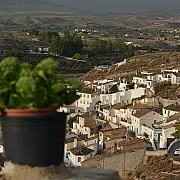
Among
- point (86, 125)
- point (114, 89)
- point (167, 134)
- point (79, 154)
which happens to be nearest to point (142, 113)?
point (86, 125)

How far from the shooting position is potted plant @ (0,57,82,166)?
9.52 ft

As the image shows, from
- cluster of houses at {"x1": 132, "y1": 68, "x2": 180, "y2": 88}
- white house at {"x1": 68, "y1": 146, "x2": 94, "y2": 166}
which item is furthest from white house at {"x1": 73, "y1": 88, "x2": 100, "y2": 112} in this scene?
white house at {"x1": 68, "y1": 146, "x2": 94, "y2": 166}

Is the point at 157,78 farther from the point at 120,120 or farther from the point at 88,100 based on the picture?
the point at 120,120

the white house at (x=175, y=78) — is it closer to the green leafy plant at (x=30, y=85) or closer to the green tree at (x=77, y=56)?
the green leafy plant at (x=30, y=85)

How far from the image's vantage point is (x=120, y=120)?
25719mm

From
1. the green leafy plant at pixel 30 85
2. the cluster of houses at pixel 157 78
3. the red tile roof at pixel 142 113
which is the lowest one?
the red tile roof at pixel 142 113

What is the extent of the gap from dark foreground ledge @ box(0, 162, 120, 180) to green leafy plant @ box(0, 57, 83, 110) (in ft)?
1.24

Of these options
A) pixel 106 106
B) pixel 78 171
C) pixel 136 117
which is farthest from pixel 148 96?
pixel 78 171

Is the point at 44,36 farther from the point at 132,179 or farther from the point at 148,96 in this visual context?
the point at 132,179

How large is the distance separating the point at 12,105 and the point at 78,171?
59 cm

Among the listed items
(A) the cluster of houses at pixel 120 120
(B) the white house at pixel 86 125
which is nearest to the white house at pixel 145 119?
(A) the cluster of houses at pixel 120 120

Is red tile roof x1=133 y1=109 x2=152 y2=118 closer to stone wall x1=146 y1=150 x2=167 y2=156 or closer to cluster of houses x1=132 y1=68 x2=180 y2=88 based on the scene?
cluster of houses x1=132 y1=68 x2=180 y2=88

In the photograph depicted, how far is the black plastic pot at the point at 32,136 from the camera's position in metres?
2.90

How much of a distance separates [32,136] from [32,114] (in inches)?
5.2
